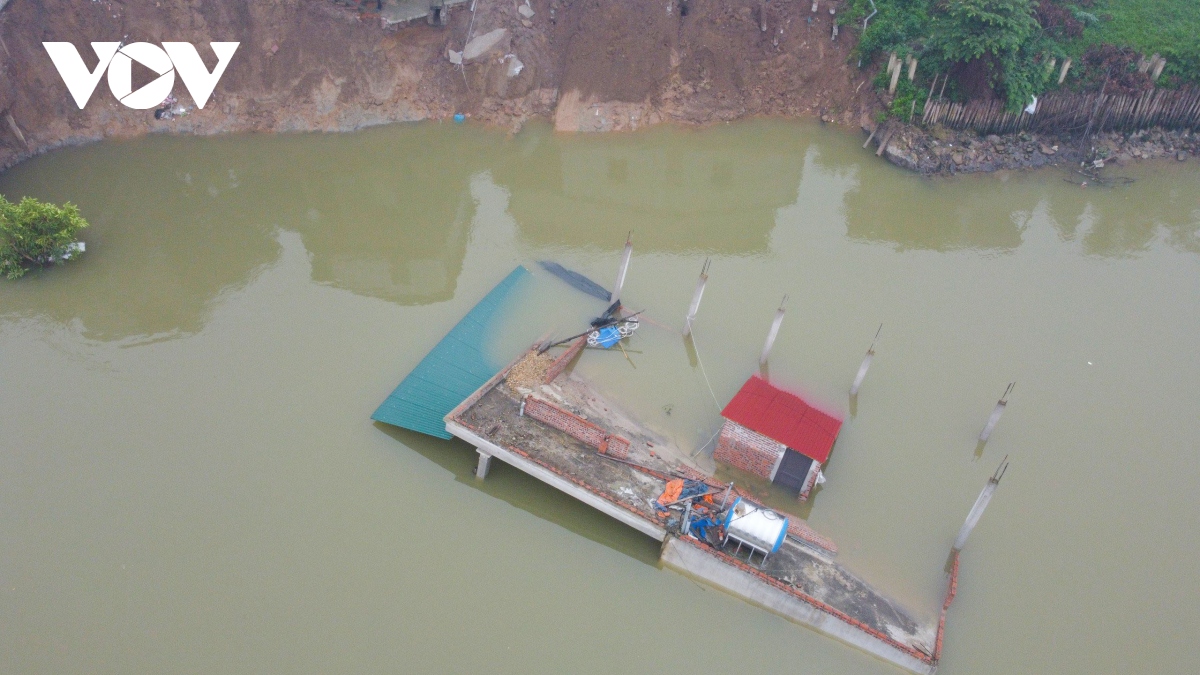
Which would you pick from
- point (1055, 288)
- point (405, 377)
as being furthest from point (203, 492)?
point (1055, 288)

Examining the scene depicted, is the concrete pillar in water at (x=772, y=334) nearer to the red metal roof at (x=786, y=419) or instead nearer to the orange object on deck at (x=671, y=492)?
the red metal roof at (x=786, y=419)

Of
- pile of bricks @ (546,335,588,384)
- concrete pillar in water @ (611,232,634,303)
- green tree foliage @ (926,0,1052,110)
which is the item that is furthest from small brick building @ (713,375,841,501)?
green tree foliage @ (926,0,1052,110)

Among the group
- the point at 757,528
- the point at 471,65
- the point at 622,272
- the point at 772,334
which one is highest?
the point at 471,65

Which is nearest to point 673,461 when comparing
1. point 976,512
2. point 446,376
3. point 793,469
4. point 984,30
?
point 793,469

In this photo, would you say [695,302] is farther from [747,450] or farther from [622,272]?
[747,450]

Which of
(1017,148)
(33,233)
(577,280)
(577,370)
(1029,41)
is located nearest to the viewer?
(577,370)
